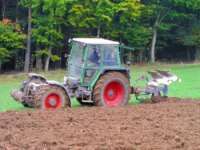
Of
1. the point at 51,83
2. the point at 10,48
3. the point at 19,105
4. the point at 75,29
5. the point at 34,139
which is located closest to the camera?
the point at 34,139

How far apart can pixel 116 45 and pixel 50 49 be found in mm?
19971

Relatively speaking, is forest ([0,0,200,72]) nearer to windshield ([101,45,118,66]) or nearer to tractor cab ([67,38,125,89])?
tractor cab ([67,38,125,89])

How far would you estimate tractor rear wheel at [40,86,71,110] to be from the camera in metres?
16.0

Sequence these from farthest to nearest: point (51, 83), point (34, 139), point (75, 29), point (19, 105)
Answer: point (75, 29) < point (19, 105) < point (51, 83) < point (34, 139)

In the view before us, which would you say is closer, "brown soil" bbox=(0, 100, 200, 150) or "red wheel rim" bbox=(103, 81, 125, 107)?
"brown soil" bbox=(0, 100, 200, 150)

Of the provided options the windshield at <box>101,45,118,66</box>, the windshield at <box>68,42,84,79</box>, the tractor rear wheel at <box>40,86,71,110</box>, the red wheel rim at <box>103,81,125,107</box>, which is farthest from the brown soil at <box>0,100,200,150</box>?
the windshield at <box>101,45,118,66</box>

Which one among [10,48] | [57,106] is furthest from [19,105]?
[10,48]

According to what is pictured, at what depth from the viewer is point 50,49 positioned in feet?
121

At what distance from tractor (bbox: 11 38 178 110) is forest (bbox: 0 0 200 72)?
59.6 feet

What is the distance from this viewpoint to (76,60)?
57.0 ft

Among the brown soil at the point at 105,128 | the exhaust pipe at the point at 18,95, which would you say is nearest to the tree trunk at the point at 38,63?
the exhaust pipe at the point at 18,95

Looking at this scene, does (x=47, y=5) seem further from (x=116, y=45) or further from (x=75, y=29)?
(x=116, y=45)

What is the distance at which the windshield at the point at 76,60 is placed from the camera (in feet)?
56.0

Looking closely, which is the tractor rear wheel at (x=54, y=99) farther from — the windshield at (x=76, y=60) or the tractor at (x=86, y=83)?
the windshield at (x=76, y=60)
